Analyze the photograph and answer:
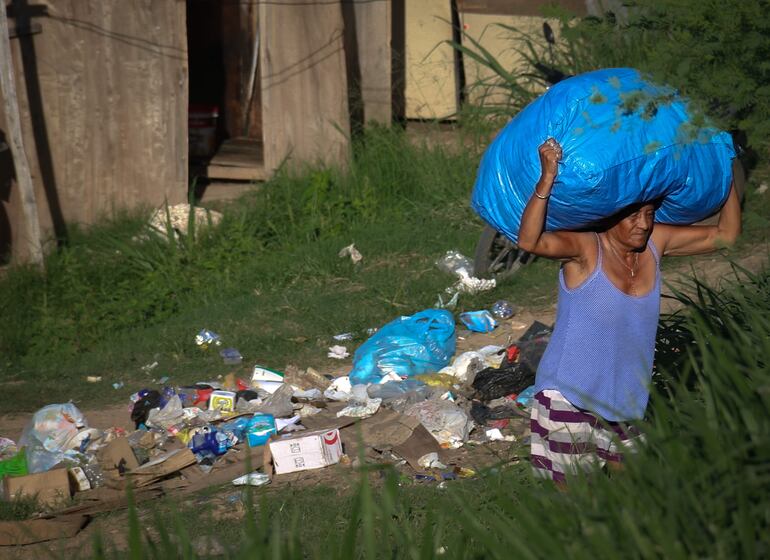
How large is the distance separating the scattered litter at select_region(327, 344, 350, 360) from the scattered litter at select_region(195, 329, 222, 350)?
2.73ft

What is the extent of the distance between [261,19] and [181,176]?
161 cm

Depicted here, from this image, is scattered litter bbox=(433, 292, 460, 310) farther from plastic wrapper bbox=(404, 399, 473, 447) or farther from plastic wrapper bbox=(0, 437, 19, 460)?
plastic wrapper bbox=(0, 437, 19, 460)

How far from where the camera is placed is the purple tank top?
3.48 metres

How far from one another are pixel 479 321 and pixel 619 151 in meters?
3.60

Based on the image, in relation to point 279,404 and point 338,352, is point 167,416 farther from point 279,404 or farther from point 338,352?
point 338,352

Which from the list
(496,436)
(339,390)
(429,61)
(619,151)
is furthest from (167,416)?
(429,61)

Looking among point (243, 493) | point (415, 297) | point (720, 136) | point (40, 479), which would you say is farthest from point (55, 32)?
point (720, 136)

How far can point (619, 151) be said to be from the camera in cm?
354

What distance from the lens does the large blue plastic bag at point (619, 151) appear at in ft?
11.6

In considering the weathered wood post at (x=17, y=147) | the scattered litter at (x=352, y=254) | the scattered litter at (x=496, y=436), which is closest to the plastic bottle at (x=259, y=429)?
the scattered litter at (x=496, y=436)

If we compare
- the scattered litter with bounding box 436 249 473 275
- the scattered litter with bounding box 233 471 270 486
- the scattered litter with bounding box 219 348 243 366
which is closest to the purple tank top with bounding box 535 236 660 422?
the scattered litter with bounding box 233 471 270 486

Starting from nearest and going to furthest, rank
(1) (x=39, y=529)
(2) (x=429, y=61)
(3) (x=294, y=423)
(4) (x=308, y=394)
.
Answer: (1) (x=39, y=529), (3) (x=294, y=423), (4) (x=308, y=394), (2) (x=429, y=61)

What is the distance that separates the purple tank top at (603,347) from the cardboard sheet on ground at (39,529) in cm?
251

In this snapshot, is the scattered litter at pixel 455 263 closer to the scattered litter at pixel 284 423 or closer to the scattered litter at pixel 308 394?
the scattered litter at pixel 308 394
